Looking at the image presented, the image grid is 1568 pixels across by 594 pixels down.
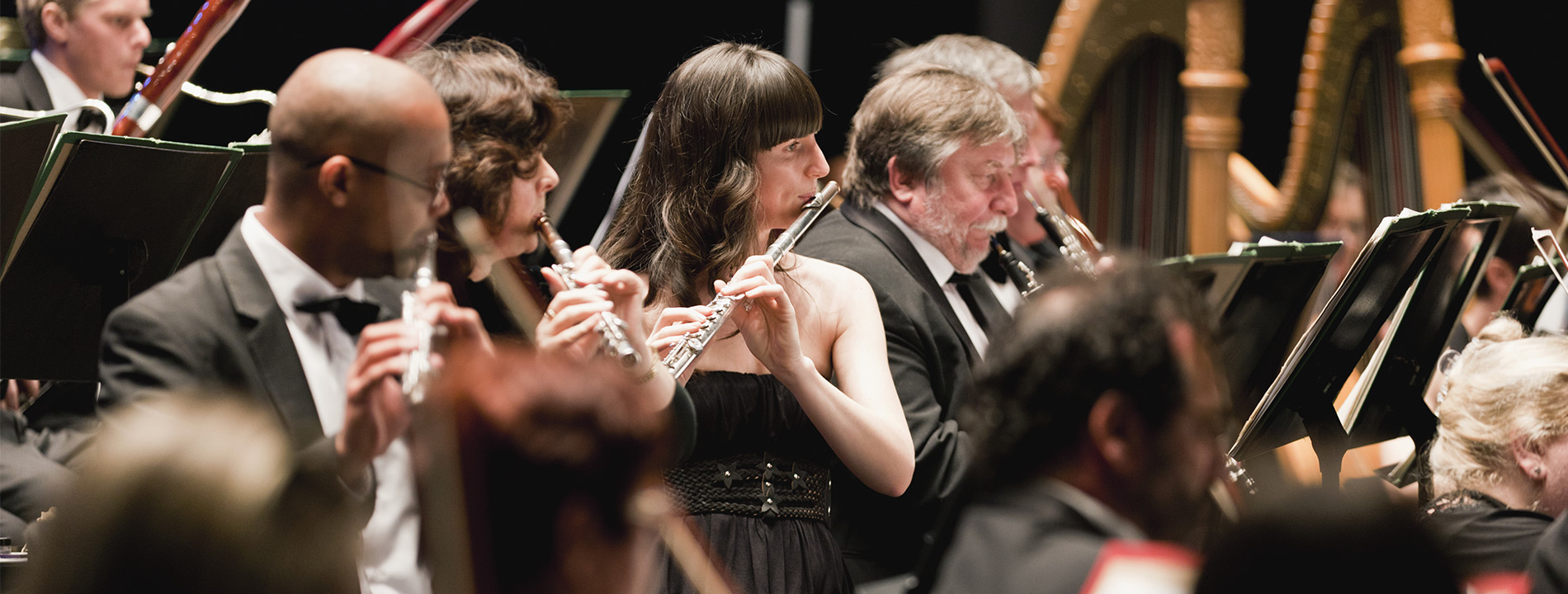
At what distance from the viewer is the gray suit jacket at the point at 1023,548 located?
40.4 inches

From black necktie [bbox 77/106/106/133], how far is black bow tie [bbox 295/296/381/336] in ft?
4.71

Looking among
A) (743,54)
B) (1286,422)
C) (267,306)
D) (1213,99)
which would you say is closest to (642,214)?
(743,54)

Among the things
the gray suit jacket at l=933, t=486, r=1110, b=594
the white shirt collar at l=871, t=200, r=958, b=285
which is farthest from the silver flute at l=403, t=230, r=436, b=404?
the white shirt collar at l=871, t=200, r=958, b=285

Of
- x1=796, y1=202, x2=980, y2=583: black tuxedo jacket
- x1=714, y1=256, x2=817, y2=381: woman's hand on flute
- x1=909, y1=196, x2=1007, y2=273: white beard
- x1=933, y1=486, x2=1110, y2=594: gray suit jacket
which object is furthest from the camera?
x1=909, y1=196, x2=1007, y2=273: white beard

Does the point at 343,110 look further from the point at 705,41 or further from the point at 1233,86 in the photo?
the point at 1233,86

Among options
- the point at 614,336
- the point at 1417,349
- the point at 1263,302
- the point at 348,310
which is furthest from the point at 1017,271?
the point at 348,310

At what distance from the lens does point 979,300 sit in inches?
106

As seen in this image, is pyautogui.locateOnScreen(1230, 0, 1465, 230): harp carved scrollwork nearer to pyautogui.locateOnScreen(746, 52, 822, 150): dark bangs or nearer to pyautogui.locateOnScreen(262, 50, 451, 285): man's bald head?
pyautogui.locateOnScreen(746, 52, 822, 150): dark bangs

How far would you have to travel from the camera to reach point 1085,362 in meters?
1.09

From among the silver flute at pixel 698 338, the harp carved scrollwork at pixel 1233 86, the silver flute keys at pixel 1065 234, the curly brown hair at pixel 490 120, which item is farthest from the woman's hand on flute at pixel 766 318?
the harp carved scrollwork at pixel 1233 86

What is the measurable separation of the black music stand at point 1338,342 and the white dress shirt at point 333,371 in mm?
1402

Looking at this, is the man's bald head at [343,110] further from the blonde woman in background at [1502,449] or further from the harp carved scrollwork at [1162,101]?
the harp carved scrollwork at [1162,101]

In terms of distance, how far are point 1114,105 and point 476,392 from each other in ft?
15.2

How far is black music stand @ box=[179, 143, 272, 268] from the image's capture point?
2.12 meters
